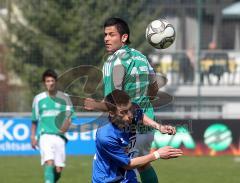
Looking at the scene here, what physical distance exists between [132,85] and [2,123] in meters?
11.2

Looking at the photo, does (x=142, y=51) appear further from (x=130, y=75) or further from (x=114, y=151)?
(x=114, y=151)

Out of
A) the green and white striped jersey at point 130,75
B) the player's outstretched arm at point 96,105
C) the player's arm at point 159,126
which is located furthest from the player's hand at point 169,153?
the green and white striped jersey at point 130,75

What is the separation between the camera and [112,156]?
743cm

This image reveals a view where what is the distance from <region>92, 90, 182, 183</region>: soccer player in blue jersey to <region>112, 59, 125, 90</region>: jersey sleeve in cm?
63

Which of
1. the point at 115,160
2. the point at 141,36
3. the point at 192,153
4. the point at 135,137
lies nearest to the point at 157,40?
the point at 135,137

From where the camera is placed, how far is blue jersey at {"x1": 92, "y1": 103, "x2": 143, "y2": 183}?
741 cm

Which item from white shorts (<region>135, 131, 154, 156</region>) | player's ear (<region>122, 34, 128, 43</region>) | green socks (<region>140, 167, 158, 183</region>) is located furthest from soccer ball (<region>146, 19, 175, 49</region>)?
green socks (<region>140, 167, 158, 183</region>)

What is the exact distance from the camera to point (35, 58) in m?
20.9

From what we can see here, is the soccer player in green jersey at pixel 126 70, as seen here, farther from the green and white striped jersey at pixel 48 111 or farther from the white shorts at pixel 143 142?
the green and white striped jersey at pixel 48 111

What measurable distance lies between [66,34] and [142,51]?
219 centimetres

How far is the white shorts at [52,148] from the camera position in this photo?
12.3 m

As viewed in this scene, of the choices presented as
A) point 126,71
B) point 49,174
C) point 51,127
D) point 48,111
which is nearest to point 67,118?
point 48,111

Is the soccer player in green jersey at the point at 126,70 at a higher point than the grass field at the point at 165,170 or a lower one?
higher

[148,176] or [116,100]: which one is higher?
[116,100]
